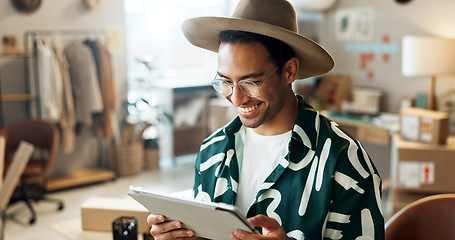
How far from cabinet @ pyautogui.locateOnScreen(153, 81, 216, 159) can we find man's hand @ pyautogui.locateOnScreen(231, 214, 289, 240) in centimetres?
499

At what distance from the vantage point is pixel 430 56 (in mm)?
4289

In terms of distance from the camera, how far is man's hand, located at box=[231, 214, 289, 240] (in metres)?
1.32

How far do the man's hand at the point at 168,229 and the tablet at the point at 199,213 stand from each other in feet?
0.04

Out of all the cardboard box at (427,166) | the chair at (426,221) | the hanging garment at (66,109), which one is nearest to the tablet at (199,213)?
the chair at (426,221)

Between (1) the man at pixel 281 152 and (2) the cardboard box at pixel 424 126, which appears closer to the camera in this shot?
(1) the man at pixel 281 152

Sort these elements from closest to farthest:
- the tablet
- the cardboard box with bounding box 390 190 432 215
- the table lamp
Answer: the tablet, the cardboard box with bounding box 390 190 432 215, the table lamp

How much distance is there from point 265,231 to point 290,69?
1.67 feet

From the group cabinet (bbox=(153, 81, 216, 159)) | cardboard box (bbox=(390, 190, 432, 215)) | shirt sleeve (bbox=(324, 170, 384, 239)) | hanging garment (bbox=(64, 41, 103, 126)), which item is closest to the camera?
shirt sleeve (bbox=(324, 170, 384, 239))

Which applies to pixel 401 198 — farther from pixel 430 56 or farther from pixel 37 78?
pixel 37 78

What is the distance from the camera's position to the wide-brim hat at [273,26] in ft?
4.91

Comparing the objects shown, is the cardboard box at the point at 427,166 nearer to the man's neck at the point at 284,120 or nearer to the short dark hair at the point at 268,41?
the man's neck at the point at 284,120

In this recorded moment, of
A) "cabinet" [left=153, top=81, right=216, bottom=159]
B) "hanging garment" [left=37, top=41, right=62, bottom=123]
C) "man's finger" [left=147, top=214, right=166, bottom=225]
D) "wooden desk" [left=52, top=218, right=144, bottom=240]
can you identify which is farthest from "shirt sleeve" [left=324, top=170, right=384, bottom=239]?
"cabinet" [left=153, top=81, right=216, bottom=159]

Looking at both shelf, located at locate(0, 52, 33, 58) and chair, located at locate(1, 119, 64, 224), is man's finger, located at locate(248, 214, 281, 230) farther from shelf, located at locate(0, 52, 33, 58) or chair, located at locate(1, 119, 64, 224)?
shelf, located at locate(0, 52, 33, 58)

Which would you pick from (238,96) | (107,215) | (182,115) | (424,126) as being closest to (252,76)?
(238,96)
